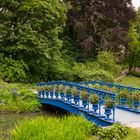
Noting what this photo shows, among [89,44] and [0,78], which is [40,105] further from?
[89,44]

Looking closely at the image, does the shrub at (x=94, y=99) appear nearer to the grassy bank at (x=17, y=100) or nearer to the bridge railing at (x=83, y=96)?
the bridge railing at (x=83, y=96)

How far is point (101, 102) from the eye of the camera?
1689cm

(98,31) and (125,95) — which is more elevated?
(98,31)

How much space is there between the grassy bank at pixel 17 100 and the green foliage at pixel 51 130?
13.7 meters

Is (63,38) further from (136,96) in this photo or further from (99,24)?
(136,96)

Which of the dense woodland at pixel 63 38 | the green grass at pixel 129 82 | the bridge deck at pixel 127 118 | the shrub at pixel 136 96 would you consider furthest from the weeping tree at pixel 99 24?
the bridge deck at pixel 127 118

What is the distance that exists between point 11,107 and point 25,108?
0.85 metres

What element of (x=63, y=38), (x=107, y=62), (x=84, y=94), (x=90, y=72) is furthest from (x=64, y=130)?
(x=63, y=38)

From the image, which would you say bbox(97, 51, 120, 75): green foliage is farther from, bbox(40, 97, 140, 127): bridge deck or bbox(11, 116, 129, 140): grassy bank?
bbox(11, 116, 129, 140): grassy bank

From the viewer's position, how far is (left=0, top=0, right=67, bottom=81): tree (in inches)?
1364

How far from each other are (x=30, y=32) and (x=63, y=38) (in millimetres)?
10646

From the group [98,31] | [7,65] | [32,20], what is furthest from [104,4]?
[7,65]

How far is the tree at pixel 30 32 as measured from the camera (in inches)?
1364

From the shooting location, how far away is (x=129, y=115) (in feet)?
56.5
